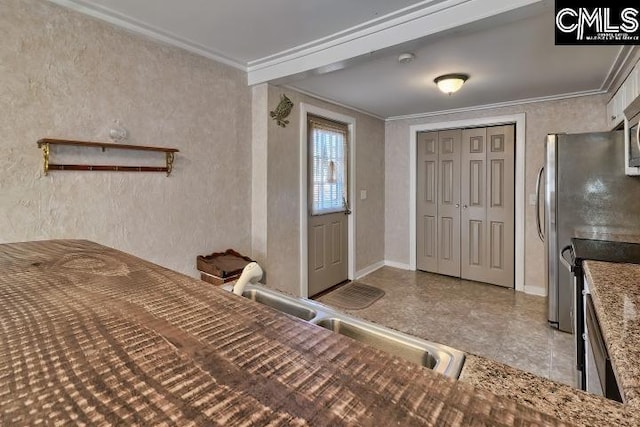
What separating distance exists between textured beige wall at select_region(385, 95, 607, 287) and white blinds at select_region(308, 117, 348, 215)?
1006 mm

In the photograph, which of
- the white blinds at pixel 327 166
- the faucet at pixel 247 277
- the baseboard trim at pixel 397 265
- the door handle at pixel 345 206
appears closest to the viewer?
the faucet at pixel 247 277

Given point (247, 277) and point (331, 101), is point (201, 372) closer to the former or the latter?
point (247, 277)

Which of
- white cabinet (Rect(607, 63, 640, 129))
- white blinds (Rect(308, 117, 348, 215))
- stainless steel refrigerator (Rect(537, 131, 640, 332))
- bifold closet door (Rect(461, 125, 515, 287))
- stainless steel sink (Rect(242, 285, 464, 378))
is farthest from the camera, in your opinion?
bifold closet door (Rect(461, 125, 515, 287))

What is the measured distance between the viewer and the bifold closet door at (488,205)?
395 cm

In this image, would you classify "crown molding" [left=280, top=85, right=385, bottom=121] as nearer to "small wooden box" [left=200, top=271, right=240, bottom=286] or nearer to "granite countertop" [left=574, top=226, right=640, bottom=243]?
"small wooden box" [left=200, top=271, right=240, bottom=286]

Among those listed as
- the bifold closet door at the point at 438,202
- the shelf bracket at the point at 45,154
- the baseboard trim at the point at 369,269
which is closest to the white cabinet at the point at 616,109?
the bifold closet door at the point at 438,202

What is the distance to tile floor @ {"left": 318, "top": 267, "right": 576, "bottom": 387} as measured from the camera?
2.46m

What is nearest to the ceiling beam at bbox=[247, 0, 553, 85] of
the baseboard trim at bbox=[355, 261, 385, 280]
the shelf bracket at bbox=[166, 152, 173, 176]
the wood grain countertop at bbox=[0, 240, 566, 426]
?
the shelf bracket at bbox=[166, 152, 173, 176]

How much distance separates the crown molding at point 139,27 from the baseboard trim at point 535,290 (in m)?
4.08

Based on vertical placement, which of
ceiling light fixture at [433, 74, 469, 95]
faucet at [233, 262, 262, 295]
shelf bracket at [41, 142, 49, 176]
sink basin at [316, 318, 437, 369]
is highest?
ceiling light fixture at [433, 74, 469, 95]

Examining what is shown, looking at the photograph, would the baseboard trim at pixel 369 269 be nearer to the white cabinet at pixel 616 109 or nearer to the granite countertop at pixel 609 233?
the granite countertop at pixel 609 233

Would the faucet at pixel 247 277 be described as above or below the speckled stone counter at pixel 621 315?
above

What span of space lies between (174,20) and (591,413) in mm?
2648

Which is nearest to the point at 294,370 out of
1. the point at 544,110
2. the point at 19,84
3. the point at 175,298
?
the point at 175,298
